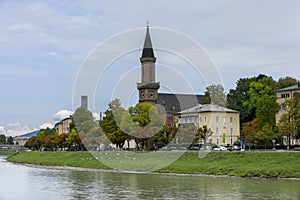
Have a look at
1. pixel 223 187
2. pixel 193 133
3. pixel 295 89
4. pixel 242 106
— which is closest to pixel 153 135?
pixel 193 133

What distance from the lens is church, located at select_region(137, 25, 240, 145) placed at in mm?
95375

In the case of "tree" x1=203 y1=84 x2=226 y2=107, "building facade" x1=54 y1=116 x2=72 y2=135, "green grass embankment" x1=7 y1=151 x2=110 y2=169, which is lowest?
"green grass embankment" x1=7 y1=151 x2=110 y2=169

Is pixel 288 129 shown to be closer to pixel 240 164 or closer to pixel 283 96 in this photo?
pixel 240 164

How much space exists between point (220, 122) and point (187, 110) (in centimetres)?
1199

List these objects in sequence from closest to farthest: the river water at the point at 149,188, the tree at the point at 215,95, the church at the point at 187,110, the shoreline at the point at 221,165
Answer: the river water at the point at 149,188 → the shoreline at the point at 221,165 → the church at the point at 187,110 → the tree at the point at 215,95

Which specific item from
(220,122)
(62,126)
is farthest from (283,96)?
(62,126)

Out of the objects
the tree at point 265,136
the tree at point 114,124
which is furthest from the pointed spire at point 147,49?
the tree at point 265,136

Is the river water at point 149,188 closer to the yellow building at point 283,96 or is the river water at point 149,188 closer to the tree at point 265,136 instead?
the tree at point 265,136

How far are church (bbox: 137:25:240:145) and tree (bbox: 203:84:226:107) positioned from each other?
3.08m

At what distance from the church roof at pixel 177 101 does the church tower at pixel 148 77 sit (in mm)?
11543

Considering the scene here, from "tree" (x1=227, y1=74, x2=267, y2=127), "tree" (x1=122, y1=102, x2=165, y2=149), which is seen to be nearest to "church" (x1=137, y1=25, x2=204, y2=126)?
"tree" (x1=227, y1=74, x2=267, y2=127)

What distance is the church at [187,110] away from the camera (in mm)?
95375

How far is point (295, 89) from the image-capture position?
8381 centimetres

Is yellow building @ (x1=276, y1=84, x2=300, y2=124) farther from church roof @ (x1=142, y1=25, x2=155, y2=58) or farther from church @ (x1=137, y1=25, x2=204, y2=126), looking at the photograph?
church roof @ (x1=142, y1=25, x2=155, y2=58)
